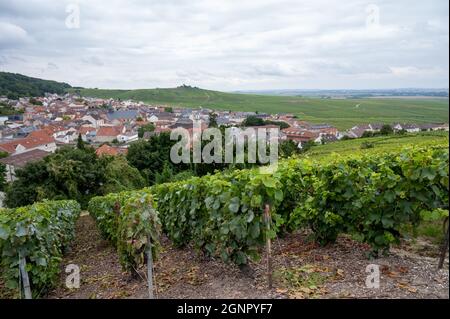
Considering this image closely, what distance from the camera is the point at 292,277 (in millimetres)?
5535

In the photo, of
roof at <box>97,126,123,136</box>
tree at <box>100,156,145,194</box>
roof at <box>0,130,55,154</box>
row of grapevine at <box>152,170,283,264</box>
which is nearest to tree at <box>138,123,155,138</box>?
roof at <box>97,126,123,136</box>

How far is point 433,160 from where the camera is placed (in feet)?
16.4

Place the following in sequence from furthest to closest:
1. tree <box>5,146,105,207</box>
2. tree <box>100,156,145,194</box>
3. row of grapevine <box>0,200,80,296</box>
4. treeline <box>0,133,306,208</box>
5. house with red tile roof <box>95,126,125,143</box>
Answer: house with red tile roof <box>95,126,125,143</box>, tree <box>100,156,145,194</box>, treeline <box>0,133,306,208</box>, tree <box>5,146,105,207</box>, row of grapevine <box>0,200,80,296</box>

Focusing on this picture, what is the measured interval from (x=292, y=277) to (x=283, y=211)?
2222 mm

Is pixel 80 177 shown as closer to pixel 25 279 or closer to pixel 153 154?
pixel 153 154

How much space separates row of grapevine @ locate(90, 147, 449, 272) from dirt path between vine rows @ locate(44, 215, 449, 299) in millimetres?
354

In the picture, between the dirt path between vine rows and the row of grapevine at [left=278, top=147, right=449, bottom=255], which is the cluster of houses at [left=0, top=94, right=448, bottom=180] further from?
the row of grapevine at [left=278, top=147, right=449, bottom=255]

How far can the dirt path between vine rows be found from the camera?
485cm

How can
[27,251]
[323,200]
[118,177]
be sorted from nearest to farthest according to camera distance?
[27,251] → [323,200] → [118,177]

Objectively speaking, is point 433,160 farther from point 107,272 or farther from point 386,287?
point 107,272

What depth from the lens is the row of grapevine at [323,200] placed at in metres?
5.21

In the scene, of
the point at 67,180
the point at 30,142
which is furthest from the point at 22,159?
the point at 67,180

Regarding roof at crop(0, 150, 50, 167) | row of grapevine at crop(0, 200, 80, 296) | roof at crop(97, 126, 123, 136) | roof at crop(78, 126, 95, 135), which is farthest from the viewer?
roof at crop(78, 126, 95, 135)
